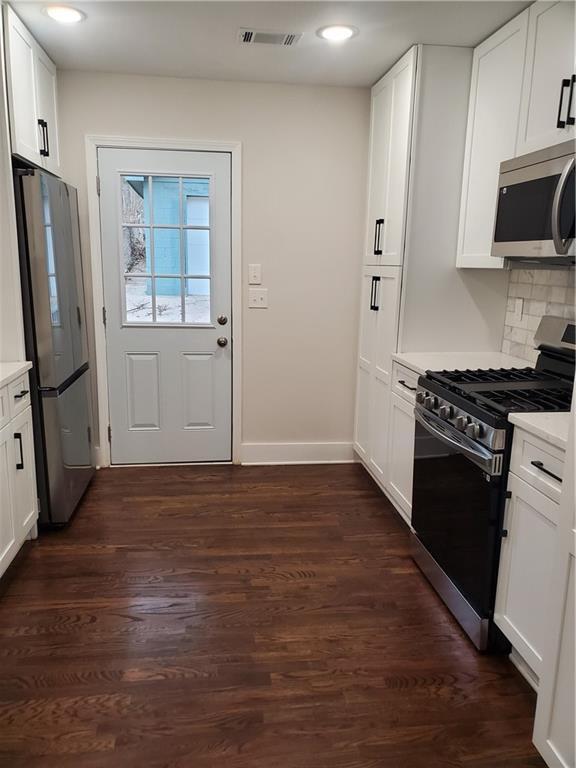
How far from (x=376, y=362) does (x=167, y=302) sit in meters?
1.44

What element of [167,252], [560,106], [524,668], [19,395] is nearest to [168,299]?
[167,252]

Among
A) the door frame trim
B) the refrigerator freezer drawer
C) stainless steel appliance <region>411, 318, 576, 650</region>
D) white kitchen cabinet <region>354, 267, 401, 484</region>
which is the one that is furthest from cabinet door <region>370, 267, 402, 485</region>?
the refrigerator freezer drawer

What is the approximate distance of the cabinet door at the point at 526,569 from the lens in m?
1.80

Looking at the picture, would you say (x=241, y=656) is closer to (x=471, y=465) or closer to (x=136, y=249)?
(x=471, y=465)

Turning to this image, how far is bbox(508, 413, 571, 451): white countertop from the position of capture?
1.74 m

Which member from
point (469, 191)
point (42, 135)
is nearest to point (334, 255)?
point (469, 191)

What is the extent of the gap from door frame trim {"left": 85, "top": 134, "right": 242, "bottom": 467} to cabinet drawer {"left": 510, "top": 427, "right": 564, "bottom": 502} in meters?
2.28

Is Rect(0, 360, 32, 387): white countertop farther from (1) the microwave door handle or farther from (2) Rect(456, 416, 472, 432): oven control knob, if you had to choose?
(1) the microwave door handle

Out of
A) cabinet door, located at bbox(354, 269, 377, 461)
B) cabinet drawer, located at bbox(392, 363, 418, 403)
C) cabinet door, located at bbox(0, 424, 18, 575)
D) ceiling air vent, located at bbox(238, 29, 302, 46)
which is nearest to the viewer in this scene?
cabinet door, located at bbox(0, 424, 18, 575)

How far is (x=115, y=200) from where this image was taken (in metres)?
3.62

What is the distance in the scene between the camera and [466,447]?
220cm

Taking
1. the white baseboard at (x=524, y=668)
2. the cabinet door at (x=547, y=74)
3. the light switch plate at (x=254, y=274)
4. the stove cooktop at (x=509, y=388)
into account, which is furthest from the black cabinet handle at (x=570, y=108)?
the light switch plate at (x=254, y=274)

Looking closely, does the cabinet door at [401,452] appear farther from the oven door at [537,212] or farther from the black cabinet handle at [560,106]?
the black cabinet handle at [560,106]

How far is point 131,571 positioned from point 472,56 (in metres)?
3.07
